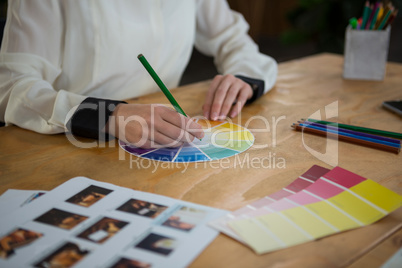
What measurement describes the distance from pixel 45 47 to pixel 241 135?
53cm

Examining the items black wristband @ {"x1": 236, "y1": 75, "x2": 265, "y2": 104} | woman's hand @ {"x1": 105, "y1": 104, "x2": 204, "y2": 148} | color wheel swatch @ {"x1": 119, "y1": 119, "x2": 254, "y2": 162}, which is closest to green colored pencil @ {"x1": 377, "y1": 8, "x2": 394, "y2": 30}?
black wristband @ {"x1": 236, "y1": 75, "x2": 265, "y2": 104}

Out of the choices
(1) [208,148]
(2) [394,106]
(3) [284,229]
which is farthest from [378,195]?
(2) [394,106]

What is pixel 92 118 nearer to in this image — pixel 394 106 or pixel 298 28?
pixel 394 106

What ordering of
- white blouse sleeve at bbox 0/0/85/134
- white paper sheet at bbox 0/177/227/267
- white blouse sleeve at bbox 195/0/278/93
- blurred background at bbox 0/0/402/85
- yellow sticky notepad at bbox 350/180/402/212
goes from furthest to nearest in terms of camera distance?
1. blurred background at bbox 0/0/402/85
2. white blouse sleeve at bbox 195/0/278/93
3. white blouse sleeve at bbox 0/0/85/134
4. yellow sticky notepad at bbox 350/180/402/212
5. white paper sheet at bbox 0/177/227/267

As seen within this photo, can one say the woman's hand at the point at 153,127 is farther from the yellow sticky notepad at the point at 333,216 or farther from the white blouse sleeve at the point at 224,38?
the white blouse sleeve at the point at 224,38

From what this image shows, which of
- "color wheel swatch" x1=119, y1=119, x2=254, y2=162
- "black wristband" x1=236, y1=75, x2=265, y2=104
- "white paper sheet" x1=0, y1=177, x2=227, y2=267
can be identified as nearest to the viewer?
"white paper sheet" x1=0, y1=177, x2=227, y2=267

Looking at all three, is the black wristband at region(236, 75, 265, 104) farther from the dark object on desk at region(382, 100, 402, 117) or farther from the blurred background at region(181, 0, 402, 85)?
the blurred background at region(181, 0, 402, 85)

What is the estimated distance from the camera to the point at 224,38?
136cm

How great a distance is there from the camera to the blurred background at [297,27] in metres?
2.76

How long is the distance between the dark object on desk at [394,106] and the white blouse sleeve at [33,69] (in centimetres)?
73

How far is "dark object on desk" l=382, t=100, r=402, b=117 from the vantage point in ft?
3.04

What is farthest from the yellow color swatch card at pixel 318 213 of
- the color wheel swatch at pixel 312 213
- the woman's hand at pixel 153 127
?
the woman's hand at pixel 153 127

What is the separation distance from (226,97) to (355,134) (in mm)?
322

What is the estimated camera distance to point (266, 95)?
3.59ft
